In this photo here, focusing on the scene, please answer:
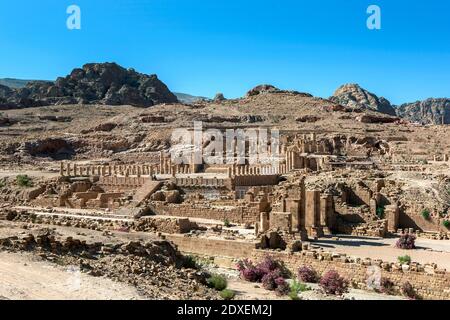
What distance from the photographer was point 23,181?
38.8 metres

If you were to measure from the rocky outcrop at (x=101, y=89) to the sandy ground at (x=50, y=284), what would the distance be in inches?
3457

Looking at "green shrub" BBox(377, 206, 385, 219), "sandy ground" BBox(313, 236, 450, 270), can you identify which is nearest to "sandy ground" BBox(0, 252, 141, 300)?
"sandy ground" BBox(313, 236, 450, 270)

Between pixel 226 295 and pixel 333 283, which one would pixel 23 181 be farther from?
pixel 226 295

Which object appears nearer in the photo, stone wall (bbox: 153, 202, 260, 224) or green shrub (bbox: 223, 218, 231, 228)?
green shrub (bbox: 223, 218, 231, 228)

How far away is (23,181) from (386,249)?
27.9 metres

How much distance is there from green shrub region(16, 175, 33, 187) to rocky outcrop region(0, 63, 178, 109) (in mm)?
57724

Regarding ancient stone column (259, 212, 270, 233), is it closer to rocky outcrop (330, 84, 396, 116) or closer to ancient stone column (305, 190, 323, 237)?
ancient stone column (305, 190, 323, 237)

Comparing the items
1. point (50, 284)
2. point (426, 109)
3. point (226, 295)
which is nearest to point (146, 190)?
point (226, 295)

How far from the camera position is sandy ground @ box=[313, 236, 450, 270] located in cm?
1661
